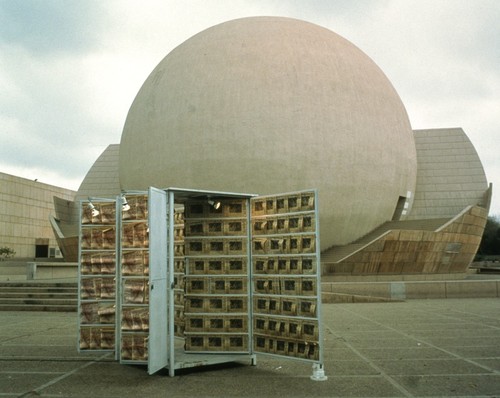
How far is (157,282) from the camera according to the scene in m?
7.00

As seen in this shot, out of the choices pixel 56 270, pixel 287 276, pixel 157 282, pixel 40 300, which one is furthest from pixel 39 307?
pixel 287 276

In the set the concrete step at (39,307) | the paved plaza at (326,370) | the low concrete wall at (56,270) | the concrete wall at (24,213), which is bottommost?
the concrete step at (39,307)

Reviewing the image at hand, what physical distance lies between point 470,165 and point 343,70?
1160cm

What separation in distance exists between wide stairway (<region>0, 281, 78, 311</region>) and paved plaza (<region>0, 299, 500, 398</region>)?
4.69 m

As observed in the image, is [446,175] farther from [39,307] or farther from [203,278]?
[203,278]

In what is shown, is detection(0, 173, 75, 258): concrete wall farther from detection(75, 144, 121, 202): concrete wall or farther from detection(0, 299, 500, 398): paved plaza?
detection(0, 299, 500, 398): paved plaza

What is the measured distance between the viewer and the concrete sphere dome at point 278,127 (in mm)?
24078

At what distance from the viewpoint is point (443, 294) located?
57.8ft

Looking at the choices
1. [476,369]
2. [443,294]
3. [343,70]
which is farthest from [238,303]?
[343,70]

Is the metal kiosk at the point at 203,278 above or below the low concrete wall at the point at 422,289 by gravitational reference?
above

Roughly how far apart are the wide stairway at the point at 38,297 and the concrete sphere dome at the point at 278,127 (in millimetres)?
9234

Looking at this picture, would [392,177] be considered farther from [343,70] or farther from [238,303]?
[238,303]

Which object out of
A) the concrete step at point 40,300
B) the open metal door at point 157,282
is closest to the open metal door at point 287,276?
the open metal door at point 157,282

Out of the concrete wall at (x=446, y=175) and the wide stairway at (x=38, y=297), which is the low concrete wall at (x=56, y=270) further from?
the concrete wall at (x=446, y=175)
